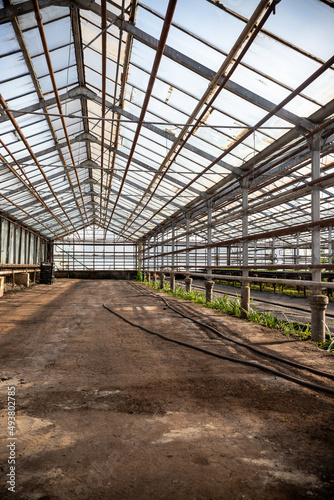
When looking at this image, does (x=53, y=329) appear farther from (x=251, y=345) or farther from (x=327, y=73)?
(x=327, y=73)

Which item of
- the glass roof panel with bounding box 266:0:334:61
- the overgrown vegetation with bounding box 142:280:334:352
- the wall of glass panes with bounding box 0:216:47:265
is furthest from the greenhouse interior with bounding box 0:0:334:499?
the wall of glass panes with bounding box 0:216:47:265

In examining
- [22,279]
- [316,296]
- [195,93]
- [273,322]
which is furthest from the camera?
[22,279]

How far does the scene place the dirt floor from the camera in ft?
4.20

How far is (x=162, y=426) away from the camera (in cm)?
175

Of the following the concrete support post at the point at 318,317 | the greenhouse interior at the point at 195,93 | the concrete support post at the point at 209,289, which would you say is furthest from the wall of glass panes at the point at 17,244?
the concrete support post at the point at 318,317

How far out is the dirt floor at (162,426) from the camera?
1279 mm

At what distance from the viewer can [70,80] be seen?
25.4 ft

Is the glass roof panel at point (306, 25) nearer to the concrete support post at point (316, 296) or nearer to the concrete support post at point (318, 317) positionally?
the concrete support post at point (316, 296)

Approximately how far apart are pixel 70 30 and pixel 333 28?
15.7ft

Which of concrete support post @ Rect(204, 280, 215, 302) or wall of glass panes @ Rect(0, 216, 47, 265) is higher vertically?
wall of glass panes @ Rect(0, 216, 47, 265)

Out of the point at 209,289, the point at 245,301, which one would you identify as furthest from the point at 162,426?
the point at 209,289

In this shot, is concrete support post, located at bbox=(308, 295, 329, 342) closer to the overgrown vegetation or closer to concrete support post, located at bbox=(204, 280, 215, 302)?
the overgrown vegetation

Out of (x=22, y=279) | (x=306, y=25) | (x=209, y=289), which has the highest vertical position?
(x=306, y=25)

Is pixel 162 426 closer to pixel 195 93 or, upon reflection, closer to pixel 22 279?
pixel 195 93
